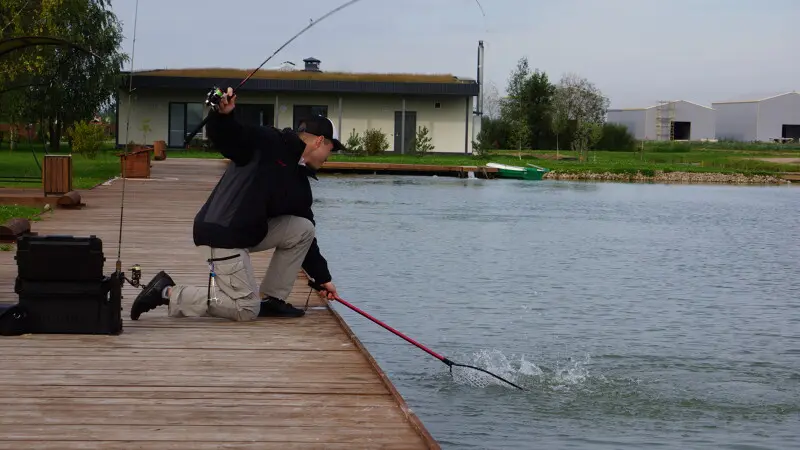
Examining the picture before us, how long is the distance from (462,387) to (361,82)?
128 feet

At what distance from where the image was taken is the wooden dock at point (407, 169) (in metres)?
39.8

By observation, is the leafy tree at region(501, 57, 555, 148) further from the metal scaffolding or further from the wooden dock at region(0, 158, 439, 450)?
the wooden dock at region(0, 158, 439, 450)

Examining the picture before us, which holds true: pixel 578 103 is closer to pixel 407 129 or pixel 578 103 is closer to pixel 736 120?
Answer: pixel 407 129

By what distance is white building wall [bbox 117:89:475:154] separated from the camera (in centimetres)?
4759

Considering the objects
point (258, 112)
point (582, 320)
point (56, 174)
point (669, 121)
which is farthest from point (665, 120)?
point (582, 320)

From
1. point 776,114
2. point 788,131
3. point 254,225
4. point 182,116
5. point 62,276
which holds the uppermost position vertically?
point 776,114

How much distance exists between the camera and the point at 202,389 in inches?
215

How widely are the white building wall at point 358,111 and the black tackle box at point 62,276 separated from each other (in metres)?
41.3

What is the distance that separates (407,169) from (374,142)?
22.6 ft

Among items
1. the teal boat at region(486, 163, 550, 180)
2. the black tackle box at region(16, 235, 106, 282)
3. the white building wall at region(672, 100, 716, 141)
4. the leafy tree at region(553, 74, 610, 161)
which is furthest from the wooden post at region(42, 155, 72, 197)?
the white building wall at region(672, 100, 716, 141)

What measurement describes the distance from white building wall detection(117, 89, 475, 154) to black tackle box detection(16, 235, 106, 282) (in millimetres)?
41496

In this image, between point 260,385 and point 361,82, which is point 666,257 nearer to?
point 260,385

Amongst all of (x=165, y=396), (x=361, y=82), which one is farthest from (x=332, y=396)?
(x=361, y=82)

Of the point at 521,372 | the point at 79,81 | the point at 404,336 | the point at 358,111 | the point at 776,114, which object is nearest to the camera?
the point at 404,336
